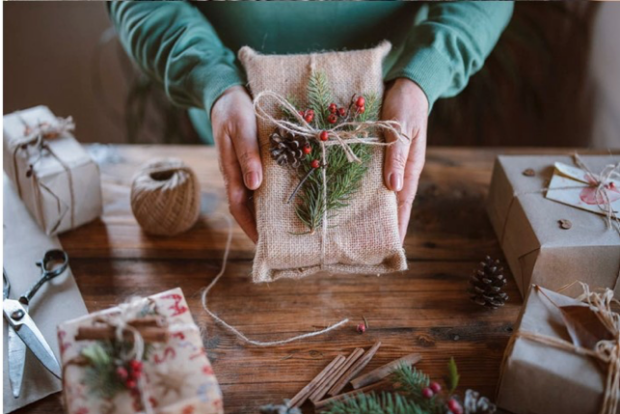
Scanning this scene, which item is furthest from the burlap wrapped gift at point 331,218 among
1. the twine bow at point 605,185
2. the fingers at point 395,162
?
the twine bow at point 605,185

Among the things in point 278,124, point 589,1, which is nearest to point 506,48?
point 589,1

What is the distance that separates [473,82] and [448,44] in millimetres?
868

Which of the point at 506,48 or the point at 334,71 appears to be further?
the point at 506,48

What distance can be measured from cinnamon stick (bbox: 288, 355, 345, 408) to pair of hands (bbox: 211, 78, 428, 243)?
0.71 feet

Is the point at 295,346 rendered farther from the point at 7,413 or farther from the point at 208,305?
the point at 7,413

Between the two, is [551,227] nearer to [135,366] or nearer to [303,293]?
[303,293]

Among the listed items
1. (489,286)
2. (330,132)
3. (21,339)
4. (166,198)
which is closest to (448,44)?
(330,132)

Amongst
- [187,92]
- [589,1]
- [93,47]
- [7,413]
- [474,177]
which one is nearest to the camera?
[7,413]

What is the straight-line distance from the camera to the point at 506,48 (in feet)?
6.09

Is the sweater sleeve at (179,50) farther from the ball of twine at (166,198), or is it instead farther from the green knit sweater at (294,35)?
the ball of twine at (166,198)

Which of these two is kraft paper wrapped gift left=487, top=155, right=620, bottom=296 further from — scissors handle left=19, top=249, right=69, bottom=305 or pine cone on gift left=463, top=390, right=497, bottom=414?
scissors handle left=19, top=249, right=69, bottom=305

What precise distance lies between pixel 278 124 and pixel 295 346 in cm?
33

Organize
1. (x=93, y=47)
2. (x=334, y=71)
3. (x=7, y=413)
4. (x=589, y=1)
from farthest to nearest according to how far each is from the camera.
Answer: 1. (x=93, y=47)
2. (x=589, y=1)
3. (x=334, y=71)
4. (x=7, y=413)

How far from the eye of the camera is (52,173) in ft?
3.43
